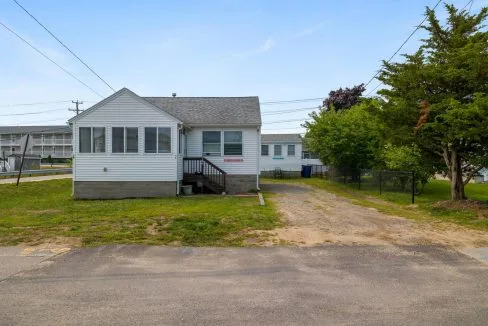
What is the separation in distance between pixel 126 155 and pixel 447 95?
12919 millimetres

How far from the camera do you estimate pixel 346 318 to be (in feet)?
14.1

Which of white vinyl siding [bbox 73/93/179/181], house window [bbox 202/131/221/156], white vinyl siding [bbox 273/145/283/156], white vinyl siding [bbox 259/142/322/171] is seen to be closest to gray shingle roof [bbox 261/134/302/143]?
white vinyl siding [bbox 259/142/322/171]

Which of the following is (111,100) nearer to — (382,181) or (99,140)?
(99,140)

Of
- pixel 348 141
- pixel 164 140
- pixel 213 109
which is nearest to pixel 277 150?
pixel 348 141

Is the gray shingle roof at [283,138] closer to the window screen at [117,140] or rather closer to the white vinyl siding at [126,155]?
the white vinyl siding at [126,155]

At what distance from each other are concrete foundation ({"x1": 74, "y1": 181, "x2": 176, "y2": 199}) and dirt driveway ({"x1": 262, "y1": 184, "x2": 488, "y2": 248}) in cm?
673

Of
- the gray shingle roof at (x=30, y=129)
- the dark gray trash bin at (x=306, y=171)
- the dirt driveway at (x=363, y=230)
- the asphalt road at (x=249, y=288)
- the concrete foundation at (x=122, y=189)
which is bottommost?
the asphalt road at (x=249, y=288)

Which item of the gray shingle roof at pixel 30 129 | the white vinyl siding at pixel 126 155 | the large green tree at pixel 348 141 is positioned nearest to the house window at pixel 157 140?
the white vinyl siding at pixel 126 155

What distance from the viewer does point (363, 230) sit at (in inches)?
386

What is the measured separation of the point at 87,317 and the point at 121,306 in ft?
1.39

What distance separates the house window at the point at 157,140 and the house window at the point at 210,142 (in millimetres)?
2951

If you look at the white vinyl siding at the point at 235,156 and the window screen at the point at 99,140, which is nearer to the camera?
the window screen at the point at 99,140

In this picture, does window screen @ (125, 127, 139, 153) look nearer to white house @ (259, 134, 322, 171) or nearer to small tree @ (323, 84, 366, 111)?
white house @ (259, 134, 322, 171)

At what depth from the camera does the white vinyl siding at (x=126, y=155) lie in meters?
17.9
